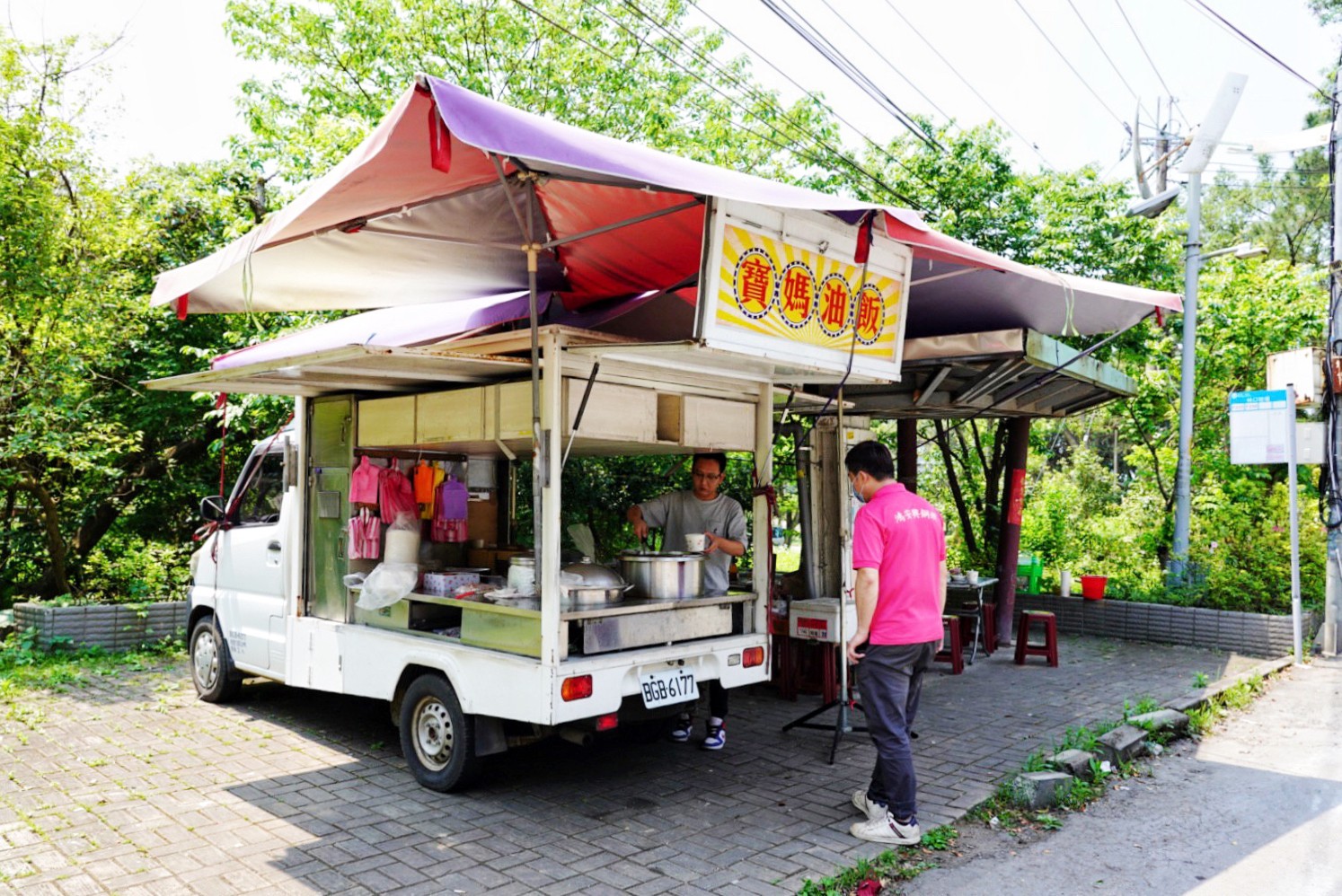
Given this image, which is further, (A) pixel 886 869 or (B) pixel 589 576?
(B) pixel 589 576

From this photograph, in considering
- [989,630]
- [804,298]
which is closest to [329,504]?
[804,298]

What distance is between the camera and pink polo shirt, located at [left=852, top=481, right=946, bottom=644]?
15.1 ft

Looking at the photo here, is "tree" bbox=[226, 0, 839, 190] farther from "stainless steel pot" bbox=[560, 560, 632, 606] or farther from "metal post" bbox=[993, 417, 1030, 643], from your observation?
"stainless steel pot" bbox=[560, 560, 632, 606]

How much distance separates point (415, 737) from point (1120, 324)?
5.87m

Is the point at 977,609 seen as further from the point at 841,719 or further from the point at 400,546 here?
the point at 400,546

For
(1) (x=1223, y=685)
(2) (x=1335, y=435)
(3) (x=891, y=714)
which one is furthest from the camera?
(2) (x=1335, y=435)

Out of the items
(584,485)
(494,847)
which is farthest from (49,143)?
(494,847)

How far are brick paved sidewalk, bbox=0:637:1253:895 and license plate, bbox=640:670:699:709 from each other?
1.87 ft

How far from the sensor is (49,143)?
29.7 feet

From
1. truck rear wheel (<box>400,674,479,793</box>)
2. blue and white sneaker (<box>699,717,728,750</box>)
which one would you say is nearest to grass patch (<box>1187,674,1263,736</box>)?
blue and white sneaker (<box>699,717,728,750</box>)

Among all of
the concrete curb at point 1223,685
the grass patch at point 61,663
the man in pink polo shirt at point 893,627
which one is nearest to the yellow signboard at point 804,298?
the man in pink polo shirt at point 893,627

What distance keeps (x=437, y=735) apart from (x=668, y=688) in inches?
53.4

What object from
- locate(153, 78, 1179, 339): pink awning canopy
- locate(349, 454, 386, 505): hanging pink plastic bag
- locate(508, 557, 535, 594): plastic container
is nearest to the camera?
locate(153, 78, 1179, 339): pink awning canopy

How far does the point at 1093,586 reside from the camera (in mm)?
10844
